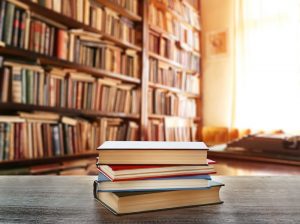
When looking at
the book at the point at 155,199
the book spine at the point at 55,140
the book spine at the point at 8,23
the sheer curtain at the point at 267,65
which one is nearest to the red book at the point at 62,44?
the book spine at the point at 8,23

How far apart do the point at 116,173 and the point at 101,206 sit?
9 cm

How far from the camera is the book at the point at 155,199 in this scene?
17.5 inches

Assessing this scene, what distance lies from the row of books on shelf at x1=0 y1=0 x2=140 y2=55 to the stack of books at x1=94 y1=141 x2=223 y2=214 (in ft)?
5.02

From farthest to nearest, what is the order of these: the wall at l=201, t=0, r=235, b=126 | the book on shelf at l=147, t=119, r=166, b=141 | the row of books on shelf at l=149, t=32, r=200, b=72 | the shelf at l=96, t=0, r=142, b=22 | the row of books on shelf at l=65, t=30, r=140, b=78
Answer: the wall at l=201, t=0, r=235, b=126, the row of books on shelf at l=149, t=32, r=200, b=72, the book on shelf at l=147, t=119, r=166, b=141, the shelf at l=96, t=0, r=142, b=22, the row of books on shelf at l=65, t=30, r=140, b=78

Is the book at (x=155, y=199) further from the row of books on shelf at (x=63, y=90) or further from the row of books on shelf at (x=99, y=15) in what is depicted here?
the row of books on shelf at (x=99, y=15)

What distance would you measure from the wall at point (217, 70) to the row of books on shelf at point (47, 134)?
6.25ft

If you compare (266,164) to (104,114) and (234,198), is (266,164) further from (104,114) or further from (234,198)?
(104,114)

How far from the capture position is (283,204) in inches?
20.2

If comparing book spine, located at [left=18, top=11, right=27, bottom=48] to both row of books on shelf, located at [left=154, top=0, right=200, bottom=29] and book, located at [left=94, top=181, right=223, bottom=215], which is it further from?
row of books on shelf, located at [left=154, top=0, right=200, bottom=29]

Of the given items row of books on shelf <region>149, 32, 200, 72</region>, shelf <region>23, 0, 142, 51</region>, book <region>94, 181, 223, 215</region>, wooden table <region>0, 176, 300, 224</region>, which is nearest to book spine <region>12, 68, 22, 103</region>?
shelf <region>23, 0, 142, 51</region>

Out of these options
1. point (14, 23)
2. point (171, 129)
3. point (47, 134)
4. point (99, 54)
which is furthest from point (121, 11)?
point (171, 129)

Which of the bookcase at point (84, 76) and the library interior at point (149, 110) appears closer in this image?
the library interior at point (149, 110)

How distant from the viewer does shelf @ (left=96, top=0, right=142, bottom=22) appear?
7.95 feet

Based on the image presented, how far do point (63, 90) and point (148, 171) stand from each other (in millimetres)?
1704
